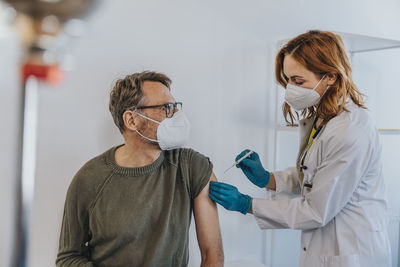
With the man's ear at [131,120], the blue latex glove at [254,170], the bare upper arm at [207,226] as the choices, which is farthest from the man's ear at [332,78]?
the man's ear at [131,120]

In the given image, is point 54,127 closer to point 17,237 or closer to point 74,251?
point 74,251

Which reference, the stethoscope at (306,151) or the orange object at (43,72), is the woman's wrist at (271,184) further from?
the orange object at (43,72)

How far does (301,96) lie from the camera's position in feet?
5.21

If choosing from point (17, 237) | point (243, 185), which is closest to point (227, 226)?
point (243, 185)

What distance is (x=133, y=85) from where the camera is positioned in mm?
1525

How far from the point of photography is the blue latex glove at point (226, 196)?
4.99ft

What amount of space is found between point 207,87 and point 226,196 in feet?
2.43

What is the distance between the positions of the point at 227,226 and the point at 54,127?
105cm

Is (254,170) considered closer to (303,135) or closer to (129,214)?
(303,135)

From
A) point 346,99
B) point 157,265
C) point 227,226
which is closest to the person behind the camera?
point 157,265

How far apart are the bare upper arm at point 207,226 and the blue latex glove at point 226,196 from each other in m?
0.03

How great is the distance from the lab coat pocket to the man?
1.35ft

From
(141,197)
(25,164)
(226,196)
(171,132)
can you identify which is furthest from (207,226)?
(25,164)

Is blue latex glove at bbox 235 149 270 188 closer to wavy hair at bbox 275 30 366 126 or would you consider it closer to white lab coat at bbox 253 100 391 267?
white lab coat at bbox 253 100 391 267
